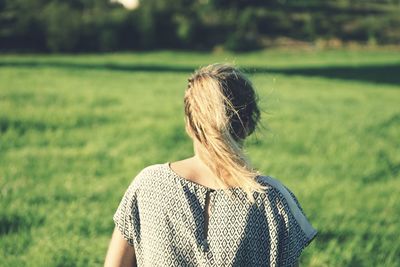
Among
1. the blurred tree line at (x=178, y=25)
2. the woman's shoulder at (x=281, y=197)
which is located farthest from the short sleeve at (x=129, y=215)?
the blurred tree line at (x=178, y=25)

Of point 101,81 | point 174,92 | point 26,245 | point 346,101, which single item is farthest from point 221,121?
point 101,81

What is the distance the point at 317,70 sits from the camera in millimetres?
26000

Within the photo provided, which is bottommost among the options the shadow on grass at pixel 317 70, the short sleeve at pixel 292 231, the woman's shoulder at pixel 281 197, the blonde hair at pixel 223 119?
A: the shadow on grass at pixel 317 70

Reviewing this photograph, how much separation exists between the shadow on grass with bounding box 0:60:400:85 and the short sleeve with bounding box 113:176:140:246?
759 inches

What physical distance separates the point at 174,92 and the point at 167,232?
11.9 metres

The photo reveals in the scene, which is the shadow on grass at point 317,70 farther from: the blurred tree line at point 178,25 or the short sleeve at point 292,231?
the short sleeve at point 292,231

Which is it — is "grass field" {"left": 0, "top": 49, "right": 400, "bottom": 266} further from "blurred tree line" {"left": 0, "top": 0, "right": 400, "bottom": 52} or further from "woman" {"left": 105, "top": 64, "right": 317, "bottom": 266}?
"blurred tree line" {"left": 0, "top": 0, "right": 400, "bottom": 52}

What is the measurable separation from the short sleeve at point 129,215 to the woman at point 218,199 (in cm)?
3

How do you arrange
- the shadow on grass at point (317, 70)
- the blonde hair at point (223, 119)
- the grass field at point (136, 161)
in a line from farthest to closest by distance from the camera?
the shadow on grass at point (317, 70)
the grass field at point (136, 161)
the blonde hair at point (223, 119)

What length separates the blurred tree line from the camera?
3262 cm

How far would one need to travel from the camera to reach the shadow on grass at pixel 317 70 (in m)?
22.0

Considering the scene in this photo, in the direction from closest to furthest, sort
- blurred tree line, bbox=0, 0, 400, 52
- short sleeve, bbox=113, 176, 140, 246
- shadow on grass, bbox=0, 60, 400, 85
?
short sleeve, bbox=113, 176, 140, 246 → shadow on grass, bbox=0, 60, 400, 85 → blurred tree line, bbox=0, 0, 400, 52

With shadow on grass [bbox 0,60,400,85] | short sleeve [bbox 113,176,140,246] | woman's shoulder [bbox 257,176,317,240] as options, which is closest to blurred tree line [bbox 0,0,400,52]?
shadow on grass [bbox 0,60,400,85]

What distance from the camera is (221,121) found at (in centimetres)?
199
